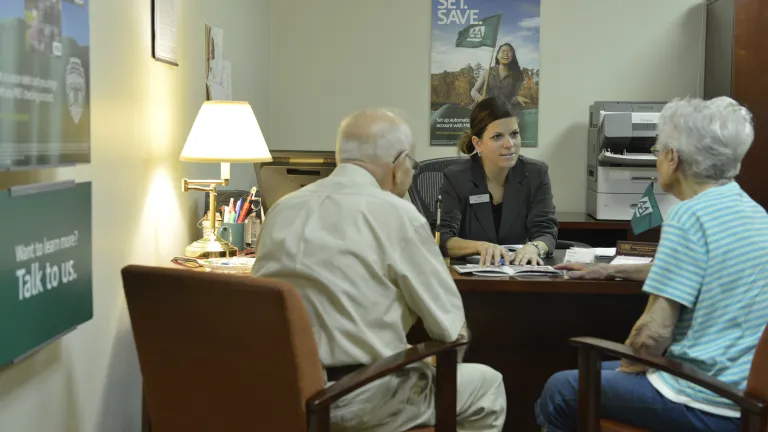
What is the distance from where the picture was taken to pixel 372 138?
2.11 meters

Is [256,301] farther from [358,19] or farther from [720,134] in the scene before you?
[358,19]

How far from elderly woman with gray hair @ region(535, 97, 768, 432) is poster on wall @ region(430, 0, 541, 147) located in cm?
282

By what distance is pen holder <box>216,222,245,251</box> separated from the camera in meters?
3.04

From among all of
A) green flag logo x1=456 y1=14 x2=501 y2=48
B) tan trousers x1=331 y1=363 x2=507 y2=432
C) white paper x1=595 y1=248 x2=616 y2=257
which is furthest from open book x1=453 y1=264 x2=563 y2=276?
green flag logo x1=456 y1=14 x2=501 y2=48

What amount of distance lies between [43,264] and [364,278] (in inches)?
28.2

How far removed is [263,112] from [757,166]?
2701 millimetres

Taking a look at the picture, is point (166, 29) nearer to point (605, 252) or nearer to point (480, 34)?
point (605, 252)

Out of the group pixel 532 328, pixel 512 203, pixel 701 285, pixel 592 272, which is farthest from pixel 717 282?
pixel 512 203

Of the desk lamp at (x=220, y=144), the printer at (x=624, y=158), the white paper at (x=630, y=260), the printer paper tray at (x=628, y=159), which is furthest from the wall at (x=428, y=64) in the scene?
the white paper at (x=630, y=260)

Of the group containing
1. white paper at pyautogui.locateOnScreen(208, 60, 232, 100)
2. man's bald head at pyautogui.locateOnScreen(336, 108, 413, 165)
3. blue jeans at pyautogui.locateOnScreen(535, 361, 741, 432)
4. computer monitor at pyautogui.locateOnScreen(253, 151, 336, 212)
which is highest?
white paper at pyautogui.locateOnScreen(208, 60, 232, 100)

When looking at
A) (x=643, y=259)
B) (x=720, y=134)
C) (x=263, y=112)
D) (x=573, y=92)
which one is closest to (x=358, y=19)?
(x=263, y=112)

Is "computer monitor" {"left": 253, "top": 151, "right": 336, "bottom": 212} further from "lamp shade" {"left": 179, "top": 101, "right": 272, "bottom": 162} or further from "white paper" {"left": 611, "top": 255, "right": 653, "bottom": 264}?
"white paper" {"left": 611, "top": 255, "right": 653, "bottom": 264}

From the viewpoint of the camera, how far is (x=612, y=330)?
109 inches

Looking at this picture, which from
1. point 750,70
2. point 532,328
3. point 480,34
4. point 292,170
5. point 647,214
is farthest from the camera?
point 480,34
